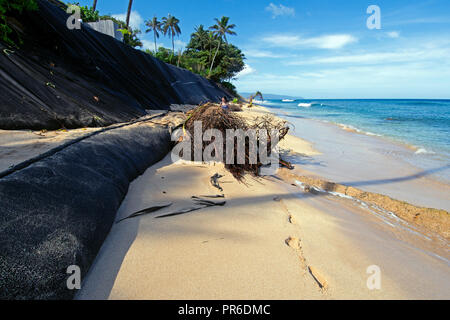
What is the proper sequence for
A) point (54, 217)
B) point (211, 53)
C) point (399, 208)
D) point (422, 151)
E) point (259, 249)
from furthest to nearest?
point (211, 53), point (422, 151), point (399, 208), point (259, 249), point (54, 217)

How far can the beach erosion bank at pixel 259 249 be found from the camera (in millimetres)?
1345

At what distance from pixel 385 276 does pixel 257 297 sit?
3.41ft

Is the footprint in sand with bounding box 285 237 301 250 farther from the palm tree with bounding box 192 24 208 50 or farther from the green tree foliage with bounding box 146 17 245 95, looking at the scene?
the palm tree with bounding box 192 24 208 50

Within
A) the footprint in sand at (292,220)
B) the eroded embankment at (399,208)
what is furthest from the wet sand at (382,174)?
the footprint in sand at (292,220)

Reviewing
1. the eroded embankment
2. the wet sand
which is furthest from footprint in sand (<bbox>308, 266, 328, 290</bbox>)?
the wet sand

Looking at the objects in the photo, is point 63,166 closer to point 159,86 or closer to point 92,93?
point 92,93

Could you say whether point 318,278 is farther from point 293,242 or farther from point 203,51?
point 203,51

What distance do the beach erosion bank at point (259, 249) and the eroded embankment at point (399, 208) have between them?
0.31 ft

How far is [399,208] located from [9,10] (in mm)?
6930

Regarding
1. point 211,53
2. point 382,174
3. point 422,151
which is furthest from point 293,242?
point 211,53

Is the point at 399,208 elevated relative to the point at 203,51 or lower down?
lower down

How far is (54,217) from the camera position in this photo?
1254 millimetres

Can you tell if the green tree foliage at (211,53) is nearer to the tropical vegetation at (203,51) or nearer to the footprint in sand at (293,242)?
the tropical vegetation at (203,51)

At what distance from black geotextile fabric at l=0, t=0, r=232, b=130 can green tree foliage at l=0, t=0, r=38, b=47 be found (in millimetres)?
119
